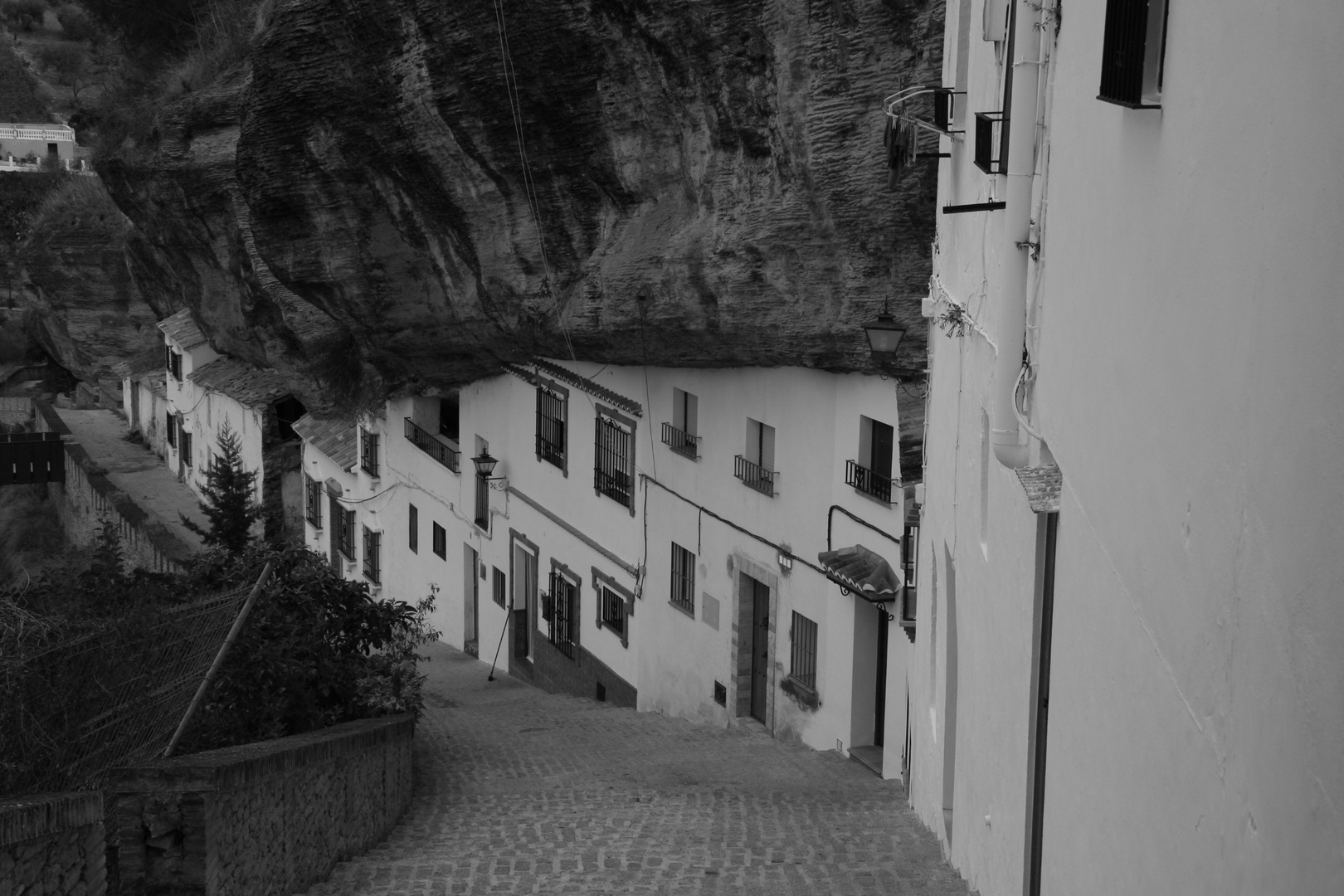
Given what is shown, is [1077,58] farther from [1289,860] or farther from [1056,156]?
[1289,860]

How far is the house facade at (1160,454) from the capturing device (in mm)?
2502

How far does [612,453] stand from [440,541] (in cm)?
668

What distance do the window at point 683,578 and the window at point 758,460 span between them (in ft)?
5.53

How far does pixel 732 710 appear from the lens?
1608 centimetres

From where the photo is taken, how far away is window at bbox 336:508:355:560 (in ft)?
90.7

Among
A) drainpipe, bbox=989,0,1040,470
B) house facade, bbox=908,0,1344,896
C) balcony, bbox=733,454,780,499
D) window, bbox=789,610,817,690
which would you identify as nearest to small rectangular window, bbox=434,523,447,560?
balcony, bbox=733,454,780,499

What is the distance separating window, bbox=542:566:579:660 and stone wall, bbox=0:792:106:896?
1321 centimetres

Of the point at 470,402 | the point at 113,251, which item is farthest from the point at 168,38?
the point at 113,251

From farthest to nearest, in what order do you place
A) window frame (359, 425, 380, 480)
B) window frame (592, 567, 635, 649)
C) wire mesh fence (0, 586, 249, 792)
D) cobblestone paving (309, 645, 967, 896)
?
window frame (359, 425, 380, 480) → window frame (592, 567, 635, 649) → cobblestone paving (309, 645, 967, 896) → wire mesh fence (0, 586, 249, 792)

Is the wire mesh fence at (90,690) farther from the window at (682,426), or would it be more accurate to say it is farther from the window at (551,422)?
the window at (551,422)

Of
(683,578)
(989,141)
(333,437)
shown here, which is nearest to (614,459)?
(683,578)

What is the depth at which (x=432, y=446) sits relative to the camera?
950 inches

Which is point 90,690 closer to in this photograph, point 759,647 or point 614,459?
point 759,647

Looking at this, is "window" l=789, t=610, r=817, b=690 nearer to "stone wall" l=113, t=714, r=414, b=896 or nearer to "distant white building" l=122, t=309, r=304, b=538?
"stone wall" l=113, t=714, r=414, b=896
